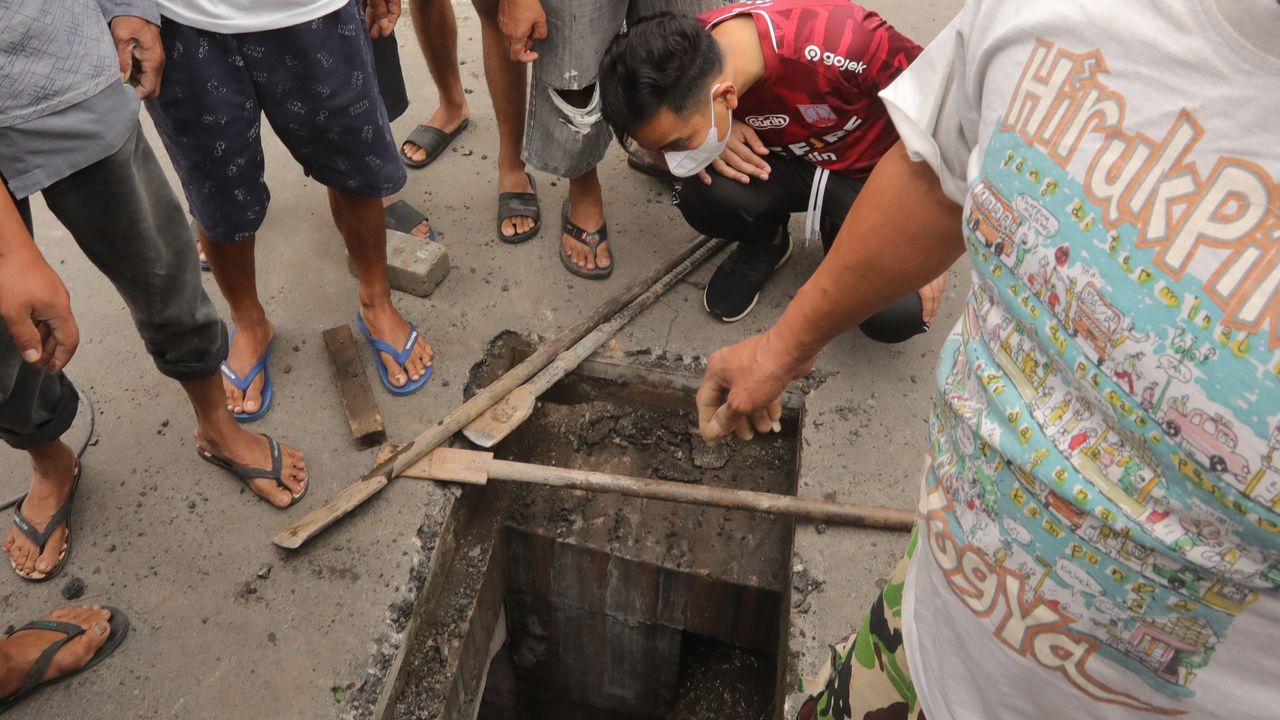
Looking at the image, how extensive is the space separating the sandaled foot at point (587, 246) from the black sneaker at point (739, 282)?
418 millimetres

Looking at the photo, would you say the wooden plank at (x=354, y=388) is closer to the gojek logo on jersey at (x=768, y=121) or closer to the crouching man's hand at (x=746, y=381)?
the crouching man's hand at (x=746, y=381)

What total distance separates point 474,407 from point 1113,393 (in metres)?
2.03

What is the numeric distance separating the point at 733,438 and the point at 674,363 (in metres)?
0.33

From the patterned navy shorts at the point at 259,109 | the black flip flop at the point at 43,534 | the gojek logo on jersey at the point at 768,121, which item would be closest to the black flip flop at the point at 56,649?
the black flip flop at the point at 43,534

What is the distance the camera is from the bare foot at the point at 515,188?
3236mm

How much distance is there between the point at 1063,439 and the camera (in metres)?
0.84

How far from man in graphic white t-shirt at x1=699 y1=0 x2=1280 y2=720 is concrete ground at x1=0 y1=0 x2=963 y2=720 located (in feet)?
A: 4.36

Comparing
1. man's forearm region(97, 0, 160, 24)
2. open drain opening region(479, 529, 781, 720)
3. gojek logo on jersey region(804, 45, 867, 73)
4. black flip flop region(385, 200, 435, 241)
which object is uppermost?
man's forearm region(97, 0, 160, 24)

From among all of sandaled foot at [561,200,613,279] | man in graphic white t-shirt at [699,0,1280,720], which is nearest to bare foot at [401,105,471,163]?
sandaled foot at [561,200,613,279]

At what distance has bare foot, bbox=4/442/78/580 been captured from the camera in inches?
89.2

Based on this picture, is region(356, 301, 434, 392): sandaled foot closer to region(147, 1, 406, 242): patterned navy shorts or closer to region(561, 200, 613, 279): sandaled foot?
region(147, 1, 406, 242): patterned navy shorts

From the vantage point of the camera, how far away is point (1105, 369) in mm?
781

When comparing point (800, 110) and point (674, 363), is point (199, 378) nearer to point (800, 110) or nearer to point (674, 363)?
point (674, 363)

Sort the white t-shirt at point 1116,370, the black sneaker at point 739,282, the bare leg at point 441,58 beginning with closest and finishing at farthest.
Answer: the white t-shirt at point 1116,370, the black sneaker at point 739,282, the bare leg at point 441,58
